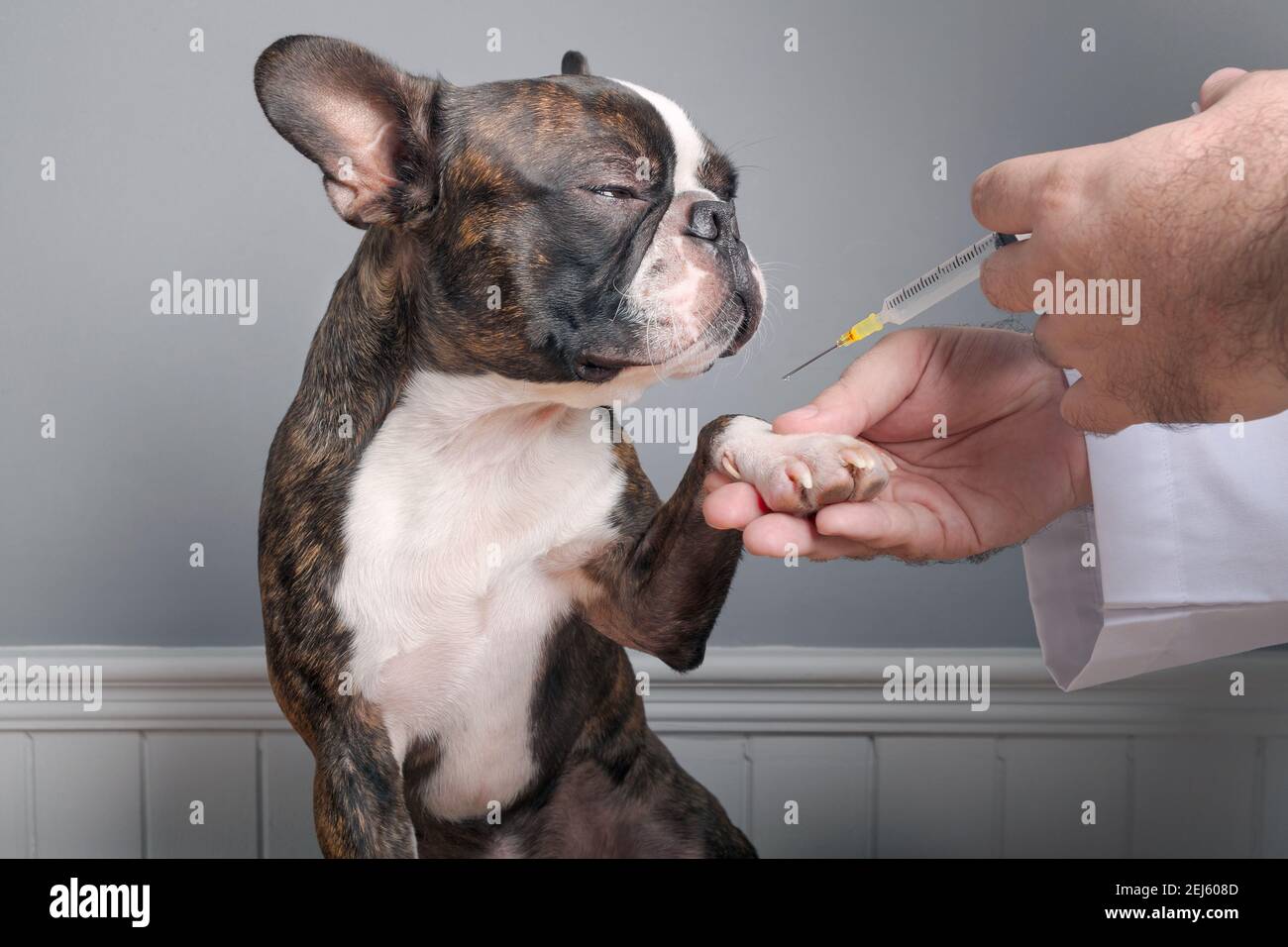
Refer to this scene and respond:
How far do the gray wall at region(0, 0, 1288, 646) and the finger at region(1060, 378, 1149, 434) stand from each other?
2.89ft

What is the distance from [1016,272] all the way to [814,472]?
253 millimetres

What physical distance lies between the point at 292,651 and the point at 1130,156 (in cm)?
96

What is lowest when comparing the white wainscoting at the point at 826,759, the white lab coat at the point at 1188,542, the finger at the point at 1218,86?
the white wainscoting at the point at 826,759

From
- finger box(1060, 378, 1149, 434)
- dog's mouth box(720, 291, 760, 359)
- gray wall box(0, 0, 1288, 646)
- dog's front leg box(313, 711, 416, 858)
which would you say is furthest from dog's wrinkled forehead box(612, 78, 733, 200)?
dog's front leg box(313, 711, 416, 858)

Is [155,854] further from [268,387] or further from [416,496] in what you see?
[416,496]

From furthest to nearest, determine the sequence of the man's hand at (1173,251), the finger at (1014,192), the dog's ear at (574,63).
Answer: the dog's ear at (574,63) → the finger at (1014,192) → the man's hand at (1173,251)

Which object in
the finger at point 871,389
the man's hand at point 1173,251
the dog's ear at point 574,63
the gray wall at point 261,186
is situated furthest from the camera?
the gray wall at point 261,186

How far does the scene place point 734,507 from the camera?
109 centimetres

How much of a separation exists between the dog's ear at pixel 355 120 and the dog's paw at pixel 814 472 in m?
0.50

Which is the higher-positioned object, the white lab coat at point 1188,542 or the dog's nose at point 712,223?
the dog's nose at point 712,223

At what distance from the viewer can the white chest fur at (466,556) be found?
1.34 metres

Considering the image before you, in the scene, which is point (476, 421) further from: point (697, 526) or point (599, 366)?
point (697, 526)

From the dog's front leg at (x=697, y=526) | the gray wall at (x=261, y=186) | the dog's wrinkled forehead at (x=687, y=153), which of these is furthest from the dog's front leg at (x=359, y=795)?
the gray wall at (x=261, y=186)

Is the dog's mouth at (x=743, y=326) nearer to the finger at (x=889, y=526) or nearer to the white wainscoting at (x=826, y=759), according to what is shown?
the finger at (x=889, y=526)
